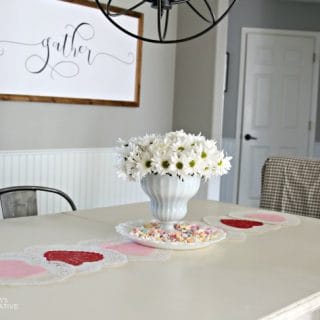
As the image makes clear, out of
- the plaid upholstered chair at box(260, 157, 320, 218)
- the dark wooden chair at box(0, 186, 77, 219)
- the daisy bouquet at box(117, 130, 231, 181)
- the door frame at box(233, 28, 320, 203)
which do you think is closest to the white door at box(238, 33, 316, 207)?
the door frame at box(233, 28, 320, 203)

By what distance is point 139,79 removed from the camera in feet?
14.4

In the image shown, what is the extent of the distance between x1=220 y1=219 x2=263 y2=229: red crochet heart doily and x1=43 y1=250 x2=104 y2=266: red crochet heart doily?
722 millimetres

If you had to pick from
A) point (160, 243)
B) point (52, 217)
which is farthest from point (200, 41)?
point (160, 243)

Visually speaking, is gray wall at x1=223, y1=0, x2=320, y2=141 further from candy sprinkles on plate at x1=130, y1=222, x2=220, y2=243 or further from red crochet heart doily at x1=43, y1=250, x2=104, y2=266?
red crochet heart doily at x1=43, y1=250, x2=104, y2=266

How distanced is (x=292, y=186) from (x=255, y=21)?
3.22 meters

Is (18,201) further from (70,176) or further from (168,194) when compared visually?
(70,176)

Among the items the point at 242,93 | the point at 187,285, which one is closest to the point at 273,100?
the point at 242,93

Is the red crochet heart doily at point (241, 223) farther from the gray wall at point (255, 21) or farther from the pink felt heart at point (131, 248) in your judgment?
the gray wall at point (255, 21)

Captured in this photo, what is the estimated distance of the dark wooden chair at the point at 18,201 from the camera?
2455 mm

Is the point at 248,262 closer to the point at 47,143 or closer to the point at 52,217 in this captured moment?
the point at 52,217

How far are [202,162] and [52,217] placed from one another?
0.76 meters

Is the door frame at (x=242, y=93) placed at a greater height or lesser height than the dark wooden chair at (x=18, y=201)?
greater

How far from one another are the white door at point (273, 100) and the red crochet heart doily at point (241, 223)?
365 centimetres

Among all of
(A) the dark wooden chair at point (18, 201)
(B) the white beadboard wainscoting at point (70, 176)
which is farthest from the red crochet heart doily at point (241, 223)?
(B) the white beadboard wainscoting at point (70, 176)
